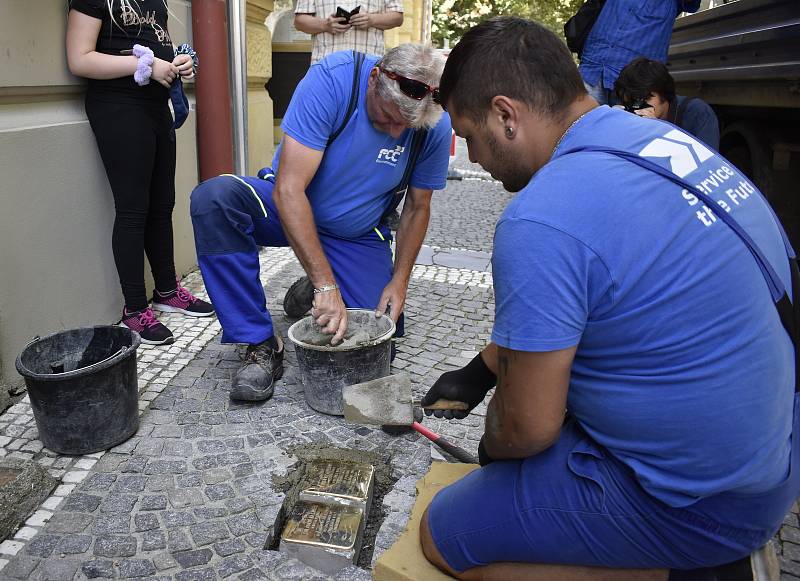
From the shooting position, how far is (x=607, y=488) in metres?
1.49

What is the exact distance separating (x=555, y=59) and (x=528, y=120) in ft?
0.45

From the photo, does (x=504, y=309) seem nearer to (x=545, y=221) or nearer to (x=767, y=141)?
(x=545, y=221)

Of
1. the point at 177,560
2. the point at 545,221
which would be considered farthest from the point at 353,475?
the point at 545,221

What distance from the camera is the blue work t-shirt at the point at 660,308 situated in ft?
4.28

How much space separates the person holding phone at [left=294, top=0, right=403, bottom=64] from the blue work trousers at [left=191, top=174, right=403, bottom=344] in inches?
80.0

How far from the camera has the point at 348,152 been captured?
2986mm

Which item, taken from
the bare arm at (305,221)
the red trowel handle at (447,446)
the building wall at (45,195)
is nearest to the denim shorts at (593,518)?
the red trowel handle at (447,446)

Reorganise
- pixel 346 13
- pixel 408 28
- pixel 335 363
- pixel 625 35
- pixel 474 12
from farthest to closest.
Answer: pixel 474 12 → pixel 408 28 → pixel 346 13 → pixel 625 35 → pixel 335 363

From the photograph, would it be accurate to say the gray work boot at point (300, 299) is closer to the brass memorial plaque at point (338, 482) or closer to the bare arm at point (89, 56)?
the bare arm at point (89, 56)

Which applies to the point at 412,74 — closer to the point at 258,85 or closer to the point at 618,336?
the point at 618,336

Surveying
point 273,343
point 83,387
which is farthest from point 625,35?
point 83,387

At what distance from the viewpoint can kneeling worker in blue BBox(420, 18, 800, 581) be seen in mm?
1310

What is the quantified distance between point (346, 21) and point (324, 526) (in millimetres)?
3811

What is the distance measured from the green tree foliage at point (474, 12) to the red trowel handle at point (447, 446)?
20.0 m
